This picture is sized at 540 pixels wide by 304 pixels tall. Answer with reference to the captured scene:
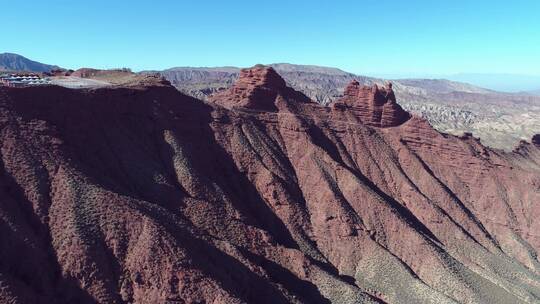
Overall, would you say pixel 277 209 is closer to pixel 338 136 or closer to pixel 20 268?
pixel 338 136

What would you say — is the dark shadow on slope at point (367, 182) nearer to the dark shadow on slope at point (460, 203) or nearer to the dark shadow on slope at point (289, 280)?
the dark shadow on slope at point (460, 203)

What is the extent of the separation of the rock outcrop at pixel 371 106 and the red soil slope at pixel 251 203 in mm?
299

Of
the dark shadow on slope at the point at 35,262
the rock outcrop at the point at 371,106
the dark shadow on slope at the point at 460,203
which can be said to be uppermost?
the rock outcrop at the point at 371,106

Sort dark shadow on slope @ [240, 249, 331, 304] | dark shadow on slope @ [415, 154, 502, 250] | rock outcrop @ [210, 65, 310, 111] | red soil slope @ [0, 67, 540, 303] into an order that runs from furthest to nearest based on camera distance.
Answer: rock outcrop @ [210, 65, 310, 111], dark shadow on slope @ [415, 154, 502, 250], dark shadow on slope @ [240, 249, 331, 304], red soil slope @ [0, 67, 540, 303]

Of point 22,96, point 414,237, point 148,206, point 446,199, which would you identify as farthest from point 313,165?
point 22,96

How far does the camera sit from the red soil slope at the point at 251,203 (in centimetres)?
4166

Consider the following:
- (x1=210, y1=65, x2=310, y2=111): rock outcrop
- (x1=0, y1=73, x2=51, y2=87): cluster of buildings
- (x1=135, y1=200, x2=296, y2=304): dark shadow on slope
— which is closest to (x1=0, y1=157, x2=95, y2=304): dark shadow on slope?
(x1=135, y1=200, x2=296, y2=304): dark shadow on slope

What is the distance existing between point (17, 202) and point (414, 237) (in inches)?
2075

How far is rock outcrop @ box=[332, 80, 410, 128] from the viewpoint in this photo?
3799 inches

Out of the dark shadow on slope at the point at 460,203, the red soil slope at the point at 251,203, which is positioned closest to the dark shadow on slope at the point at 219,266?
the red soil slope at the point at 251,203

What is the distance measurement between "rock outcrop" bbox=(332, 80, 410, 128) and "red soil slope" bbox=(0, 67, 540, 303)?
299 mm

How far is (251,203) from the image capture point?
2665 inches

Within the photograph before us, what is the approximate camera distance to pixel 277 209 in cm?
6838

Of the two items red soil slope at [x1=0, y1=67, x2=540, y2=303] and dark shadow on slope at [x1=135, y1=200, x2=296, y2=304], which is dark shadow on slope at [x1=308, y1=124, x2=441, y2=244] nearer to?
red soil slope at [x1=0, y1=67, x2=540, y2=303]
